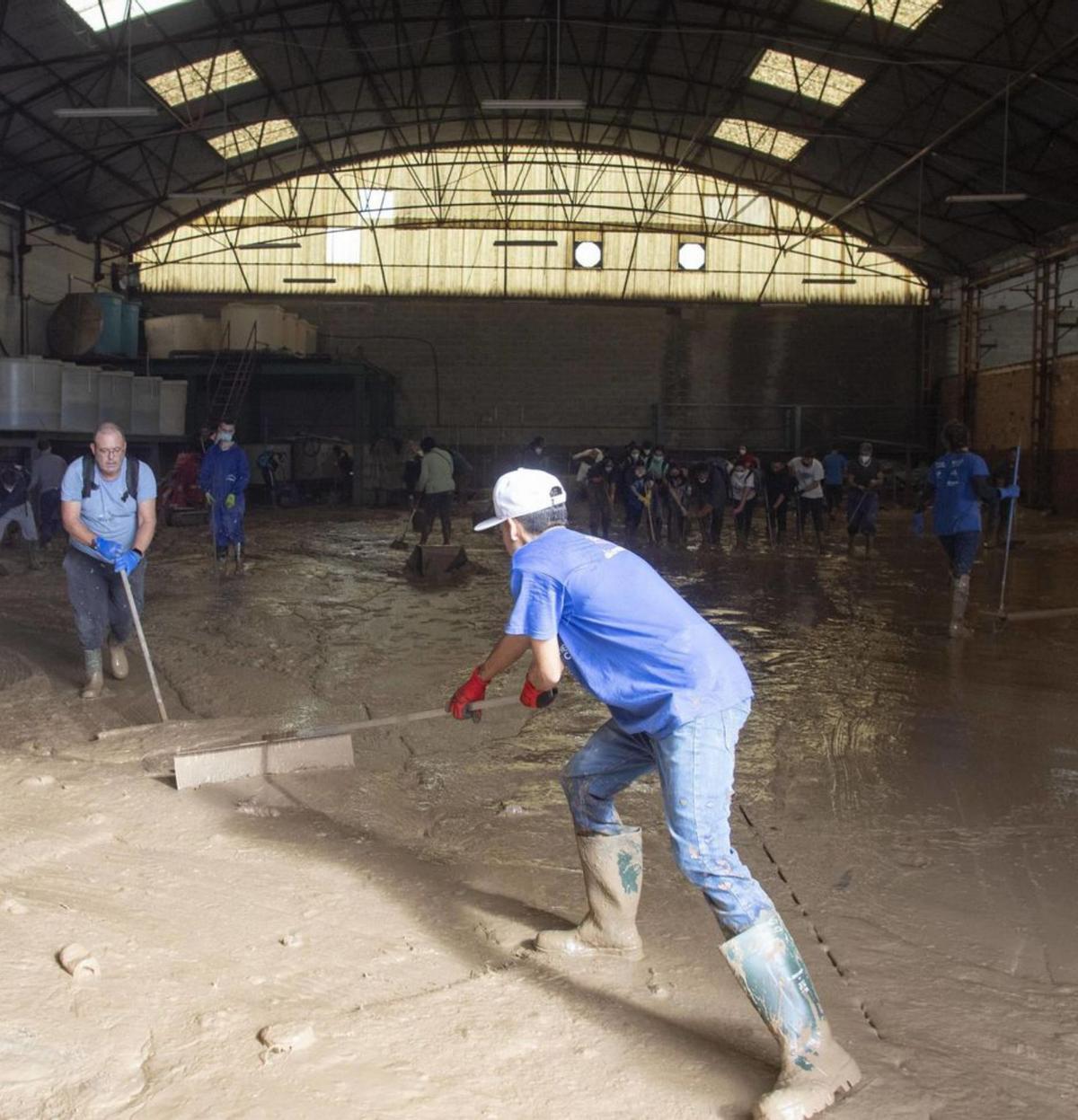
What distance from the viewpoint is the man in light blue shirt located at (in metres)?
6.75

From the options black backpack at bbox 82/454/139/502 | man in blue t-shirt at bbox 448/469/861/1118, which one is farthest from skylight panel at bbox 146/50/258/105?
man in blue t-shirt at bbox 448/469/861/1118

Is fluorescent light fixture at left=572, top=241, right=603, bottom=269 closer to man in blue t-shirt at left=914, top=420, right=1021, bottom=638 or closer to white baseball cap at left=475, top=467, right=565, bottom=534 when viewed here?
man in blue t-shirt at left=914, top=420, right=1021, bottom=638

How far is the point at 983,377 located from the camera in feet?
93.6

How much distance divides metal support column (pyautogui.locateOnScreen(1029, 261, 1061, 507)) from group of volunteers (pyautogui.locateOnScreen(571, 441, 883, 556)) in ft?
32.4

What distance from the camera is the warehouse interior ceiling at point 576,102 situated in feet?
62.1

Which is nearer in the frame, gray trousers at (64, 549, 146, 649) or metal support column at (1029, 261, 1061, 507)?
gray trousers at (64, 549, 146, 649)

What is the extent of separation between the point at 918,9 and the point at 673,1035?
1927cm

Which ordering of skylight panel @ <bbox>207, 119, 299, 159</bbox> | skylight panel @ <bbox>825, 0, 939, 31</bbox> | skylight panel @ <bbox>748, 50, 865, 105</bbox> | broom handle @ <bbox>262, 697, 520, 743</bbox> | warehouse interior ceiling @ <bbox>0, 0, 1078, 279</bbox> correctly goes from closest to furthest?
broom handle @ <bbox>262, 697, 520, 743</bbox> < skylight panel @ <bbox>825, 0, 939, 31</bbox> < warehouse interior ceiling @ <bbox>0, 0, 1078, 279</bbox> < skylight panel @ <bbox>748, 50, 865, 105</bbox> < skylight panel @ <bbox>207, 119, 299, 159</bbox>

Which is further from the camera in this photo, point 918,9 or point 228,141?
point 228,141

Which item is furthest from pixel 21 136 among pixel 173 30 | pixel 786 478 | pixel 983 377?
pixel 983 377

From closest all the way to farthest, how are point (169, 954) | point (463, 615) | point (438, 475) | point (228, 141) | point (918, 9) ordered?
1. point (169, 954)
2. point (463, 615)
3. point (438, 475)
4. point (918, 9)
5. point (228, 141)

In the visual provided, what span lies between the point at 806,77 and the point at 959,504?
15.6 metres

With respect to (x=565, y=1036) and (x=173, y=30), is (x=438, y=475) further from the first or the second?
(x=565, y=1036)

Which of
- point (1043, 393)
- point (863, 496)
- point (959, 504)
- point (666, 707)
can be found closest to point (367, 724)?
point (666, 707)
